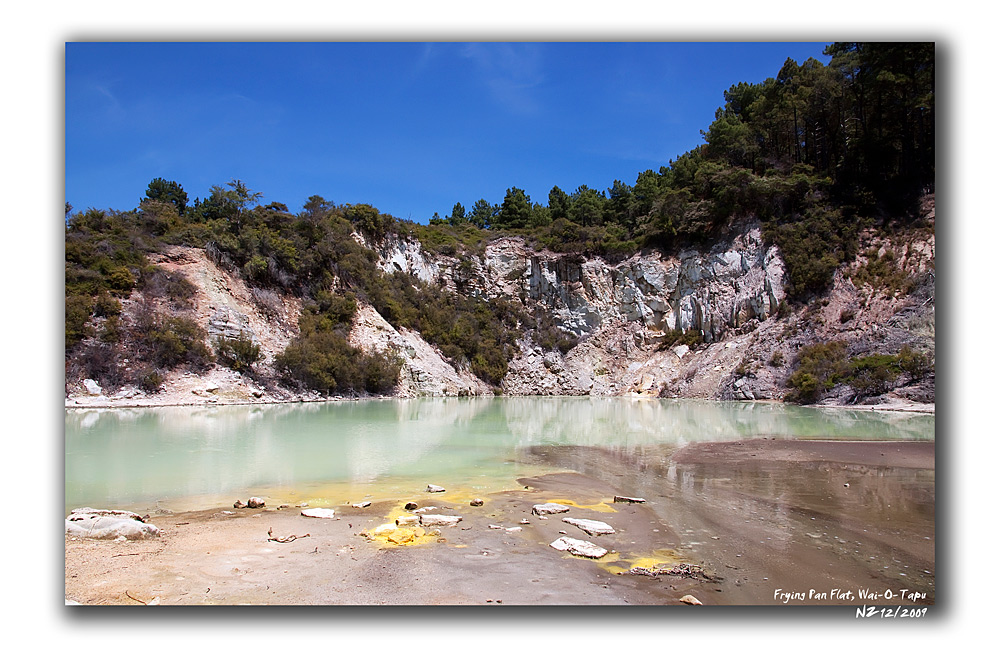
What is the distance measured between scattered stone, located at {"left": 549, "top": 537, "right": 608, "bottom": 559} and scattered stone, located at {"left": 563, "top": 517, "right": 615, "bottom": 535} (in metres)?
0.40

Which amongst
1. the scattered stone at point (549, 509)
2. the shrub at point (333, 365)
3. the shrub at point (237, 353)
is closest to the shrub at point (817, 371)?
the shrub at point (333, 365)

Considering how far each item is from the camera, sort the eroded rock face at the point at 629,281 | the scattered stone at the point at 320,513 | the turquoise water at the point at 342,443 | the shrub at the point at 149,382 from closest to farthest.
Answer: the scattered stone at the point at 320,513, the turquoise water at the point at 342,443, the shrub at the point at 149,382, the eroded rock face at the point at 629,281

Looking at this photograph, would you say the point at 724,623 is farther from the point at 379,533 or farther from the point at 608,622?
the point at 379,533

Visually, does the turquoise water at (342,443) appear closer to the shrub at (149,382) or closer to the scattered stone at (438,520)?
the scattered stone at (438,520)

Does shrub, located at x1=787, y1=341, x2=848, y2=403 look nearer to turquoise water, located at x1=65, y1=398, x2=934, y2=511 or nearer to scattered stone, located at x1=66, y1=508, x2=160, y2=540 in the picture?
turquoise water, located at x1=65, y1=398, x2=934, y2=511

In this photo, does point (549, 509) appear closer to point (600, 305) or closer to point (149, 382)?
point (149, 382)

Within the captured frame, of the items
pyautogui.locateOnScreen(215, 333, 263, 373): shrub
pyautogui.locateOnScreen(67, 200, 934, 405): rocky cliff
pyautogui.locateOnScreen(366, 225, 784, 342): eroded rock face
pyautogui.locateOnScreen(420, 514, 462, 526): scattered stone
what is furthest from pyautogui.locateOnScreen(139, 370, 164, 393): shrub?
pyautogui.locateOnScreen(420, 514, 462, 526): scattered stone

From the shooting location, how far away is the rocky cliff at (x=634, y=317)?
2752 centimetres

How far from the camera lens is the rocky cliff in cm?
Result: 2752

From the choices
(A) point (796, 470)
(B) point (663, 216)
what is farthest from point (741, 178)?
(A) point (796, 470)

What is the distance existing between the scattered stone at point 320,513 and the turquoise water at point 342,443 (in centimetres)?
79

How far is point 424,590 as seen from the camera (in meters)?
3.78

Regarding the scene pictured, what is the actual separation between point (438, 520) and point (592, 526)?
1.59m

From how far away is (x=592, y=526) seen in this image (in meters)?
5.70
